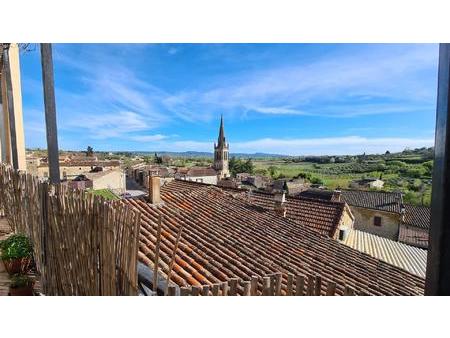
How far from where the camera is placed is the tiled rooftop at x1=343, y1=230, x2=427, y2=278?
400 inches

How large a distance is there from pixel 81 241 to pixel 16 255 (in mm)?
1603

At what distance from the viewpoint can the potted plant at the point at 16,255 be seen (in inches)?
122

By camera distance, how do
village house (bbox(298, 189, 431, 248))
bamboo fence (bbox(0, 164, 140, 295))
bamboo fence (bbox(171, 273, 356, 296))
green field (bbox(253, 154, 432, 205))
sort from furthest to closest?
green field (bbox(253, 154, 432, 205)) < village house (bbox(298, 189, 431, 248)) < bamboo fence (bbox(0, 164, 140, 295)) < bamboo fence (bbox(171, 273, 356, 296))

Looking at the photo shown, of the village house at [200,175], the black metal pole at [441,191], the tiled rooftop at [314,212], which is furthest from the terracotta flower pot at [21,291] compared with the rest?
the village house at [200,175]

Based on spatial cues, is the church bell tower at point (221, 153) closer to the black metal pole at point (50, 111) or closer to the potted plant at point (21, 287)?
the black metal pole at point (50, 111)

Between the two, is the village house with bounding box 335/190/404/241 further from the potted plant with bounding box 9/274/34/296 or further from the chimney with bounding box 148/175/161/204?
the potted plant with bounding box 9/274/34/296

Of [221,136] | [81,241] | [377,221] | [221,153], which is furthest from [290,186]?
[81,241]

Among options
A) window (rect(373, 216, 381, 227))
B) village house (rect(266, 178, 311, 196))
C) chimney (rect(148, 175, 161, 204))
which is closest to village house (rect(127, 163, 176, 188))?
village house (rect(266, 178, 311, 196))

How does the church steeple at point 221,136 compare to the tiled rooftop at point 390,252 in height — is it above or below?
above

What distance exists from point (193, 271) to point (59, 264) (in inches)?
56.5

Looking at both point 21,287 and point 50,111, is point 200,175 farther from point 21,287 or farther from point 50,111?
point 21,287

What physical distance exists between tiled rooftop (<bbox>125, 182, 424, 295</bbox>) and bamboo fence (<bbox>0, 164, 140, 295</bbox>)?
32.0 inches

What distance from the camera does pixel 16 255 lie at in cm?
315
